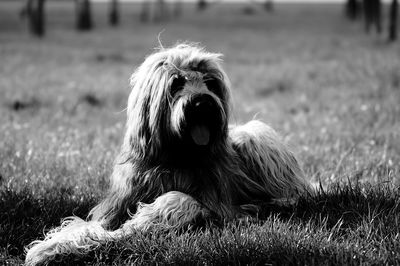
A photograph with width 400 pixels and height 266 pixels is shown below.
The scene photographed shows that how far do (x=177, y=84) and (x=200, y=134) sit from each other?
18.6 inches

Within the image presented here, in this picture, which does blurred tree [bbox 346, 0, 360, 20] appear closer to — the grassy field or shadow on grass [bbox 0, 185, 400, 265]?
the grassy field

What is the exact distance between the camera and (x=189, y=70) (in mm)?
4477

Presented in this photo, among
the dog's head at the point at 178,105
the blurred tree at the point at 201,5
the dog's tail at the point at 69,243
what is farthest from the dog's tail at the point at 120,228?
the blurred tree at the point at 201,5

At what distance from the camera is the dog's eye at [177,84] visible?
4430mm

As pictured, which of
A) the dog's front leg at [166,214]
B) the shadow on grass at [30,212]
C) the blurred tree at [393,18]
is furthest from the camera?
the blurred tree at [393,18]

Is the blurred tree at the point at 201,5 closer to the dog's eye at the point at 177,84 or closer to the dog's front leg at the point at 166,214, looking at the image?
the dog's eye at the point at 177,84

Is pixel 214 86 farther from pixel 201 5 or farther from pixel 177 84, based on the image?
pixel 201 5

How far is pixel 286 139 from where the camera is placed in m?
7.24

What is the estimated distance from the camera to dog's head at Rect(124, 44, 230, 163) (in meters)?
4.23

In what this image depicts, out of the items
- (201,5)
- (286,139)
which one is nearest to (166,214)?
(286,139)

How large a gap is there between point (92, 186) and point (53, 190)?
38 cm

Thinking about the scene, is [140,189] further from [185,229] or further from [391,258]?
[391,258]

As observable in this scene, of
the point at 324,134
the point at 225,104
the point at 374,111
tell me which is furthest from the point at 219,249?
the point at 374,111

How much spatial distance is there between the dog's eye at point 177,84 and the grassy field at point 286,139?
1113 mm
